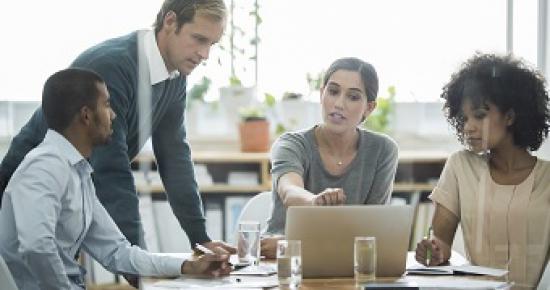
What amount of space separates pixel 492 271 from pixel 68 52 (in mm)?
1674

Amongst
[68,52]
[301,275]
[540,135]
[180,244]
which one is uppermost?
[68,52]

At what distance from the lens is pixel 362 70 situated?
2.88 meters

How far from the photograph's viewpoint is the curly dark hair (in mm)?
2758

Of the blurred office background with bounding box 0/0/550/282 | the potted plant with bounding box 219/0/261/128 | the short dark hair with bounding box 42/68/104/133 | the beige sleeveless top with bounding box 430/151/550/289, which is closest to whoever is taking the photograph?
the short dark hair with bounding box 42/68/104/133

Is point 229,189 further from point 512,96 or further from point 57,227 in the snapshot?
point 57,227

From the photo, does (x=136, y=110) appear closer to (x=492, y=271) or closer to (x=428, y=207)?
(x=492, y=271)

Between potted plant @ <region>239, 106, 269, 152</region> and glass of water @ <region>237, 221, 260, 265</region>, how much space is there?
4.83 ft

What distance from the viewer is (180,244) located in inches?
138

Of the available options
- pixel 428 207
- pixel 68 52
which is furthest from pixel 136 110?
pixel 428 207

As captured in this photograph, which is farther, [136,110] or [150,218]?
[150,218]

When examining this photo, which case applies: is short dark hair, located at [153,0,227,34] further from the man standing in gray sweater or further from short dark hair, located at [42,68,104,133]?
short dark hair, located at [42,68,104,133]

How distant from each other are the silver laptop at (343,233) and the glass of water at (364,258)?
6 cm

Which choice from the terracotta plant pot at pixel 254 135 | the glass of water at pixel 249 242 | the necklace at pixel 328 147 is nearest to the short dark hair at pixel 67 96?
the glass of water at pixel 249 242

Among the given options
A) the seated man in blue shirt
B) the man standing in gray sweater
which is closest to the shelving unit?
the man standing in gray sweater
